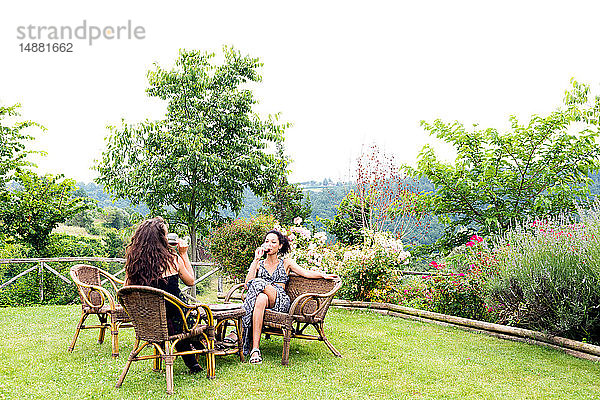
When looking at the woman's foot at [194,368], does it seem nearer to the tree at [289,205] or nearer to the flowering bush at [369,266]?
the flowering bush at [369,266]

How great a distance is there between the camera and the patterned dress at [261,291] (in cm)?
508

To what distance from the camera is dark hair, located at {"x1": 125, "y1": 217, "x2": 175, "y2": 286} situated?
A: 4.26 meters

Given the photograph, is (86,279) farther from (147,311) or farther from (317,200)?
(317,200)

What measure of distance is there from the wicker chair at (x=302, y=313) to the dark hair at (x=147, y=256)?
49.2 inches

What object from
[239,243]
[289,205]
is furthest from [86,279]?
[289,205]

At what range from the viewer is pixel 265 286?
5281 millimetres

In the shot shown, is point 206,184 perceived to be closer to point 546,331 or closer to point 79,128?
point 546,331

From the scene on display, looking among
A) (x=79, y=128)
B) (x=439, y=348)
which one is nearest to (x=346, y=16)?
(x=439, y=348)

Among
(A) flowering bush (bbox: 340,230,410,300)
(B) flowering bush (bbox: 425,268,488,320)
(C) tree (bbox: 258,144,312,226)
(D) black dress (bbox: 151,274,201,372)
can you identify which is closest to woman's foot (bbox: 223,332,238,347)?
(D) black dress (bbox: 151,274,201,372)

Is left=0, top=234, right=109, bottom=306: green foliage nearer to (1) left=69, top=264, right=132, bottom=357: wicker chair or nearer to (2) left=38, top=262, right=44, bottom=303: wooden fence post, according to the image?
(2) left=38, top=262, right=44, bottom=303: wooden fence post

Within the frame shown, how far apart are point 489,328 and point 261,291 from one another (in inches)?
114

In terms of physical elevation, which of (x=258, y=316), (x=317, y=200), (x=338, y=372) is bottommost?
(x=338, y=372)

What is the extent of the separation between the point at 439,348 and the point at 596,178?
549cm

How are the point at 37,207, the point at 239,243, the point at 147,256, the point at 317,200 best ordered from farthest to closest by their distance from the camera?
the point at 317,200, the point at 37,207, the point at 239,243, the point at 147,256
